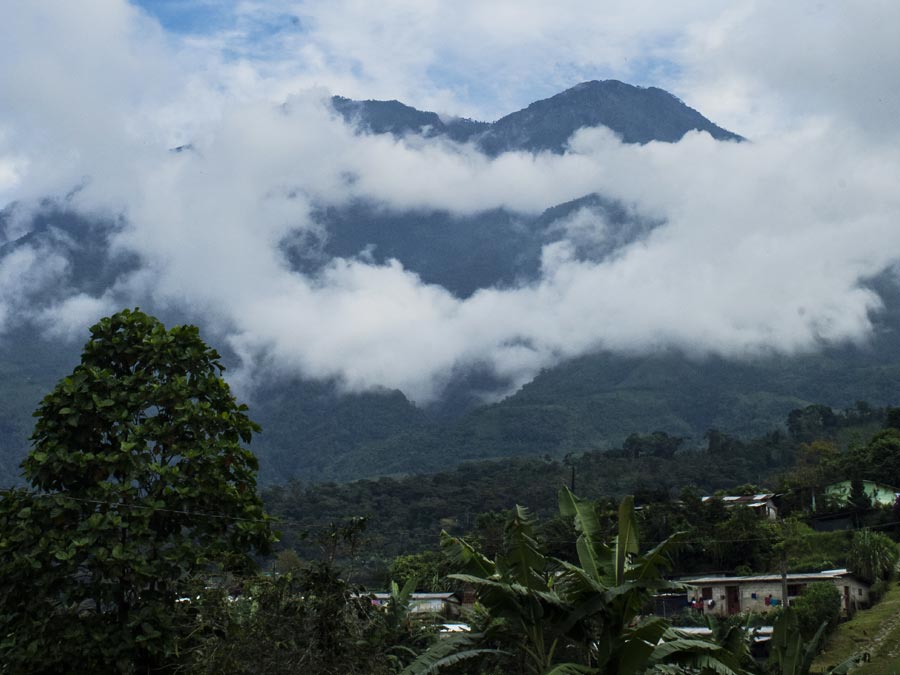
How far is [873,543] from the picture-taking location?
37812mm

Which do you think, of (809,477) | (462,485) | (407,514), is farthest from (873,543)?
(462,485)

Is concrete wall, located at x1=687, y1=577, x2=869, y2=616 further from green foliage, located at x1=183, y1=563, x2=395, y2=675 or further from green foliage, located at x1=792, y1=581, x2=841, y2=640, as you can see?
green foliage, located at x1=183, y1=563, x2=395, y2=675

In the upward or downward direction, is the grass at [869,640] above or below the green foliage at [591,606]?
below

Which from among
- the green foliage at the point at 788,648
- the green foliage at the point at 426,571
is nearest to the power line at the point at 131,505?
the green foliage at the point at 788,648

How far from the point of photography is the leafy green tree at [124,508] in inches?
617

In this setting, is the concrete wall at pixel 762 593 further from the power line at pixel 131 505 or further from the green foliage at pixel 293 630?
the green foliage at pixel 293 630

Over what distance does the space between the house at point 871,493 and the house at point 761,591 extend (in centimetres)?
1377

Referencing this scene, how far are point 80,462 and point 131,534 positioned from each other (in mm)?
1451

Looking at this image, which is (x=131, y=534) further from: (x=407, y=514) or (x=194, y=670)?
Result: (x=407, y=514)

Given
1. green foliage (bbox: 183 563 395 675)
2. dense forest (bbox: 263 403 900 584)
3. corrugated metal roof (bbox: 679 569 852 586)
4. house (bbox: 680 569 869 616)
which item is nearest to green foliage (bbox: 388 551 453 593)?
dense forest (bbox: 263 403 900 584)

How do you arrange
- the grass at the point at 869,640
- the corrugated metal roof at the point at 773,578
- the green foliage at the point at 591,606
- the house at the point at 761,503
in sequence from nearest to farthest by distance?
the green foliage at the point at 591,606
the grass at the point at 869,640
the corrugated metal roof at the point at 773,578
the house at the point at 761,503


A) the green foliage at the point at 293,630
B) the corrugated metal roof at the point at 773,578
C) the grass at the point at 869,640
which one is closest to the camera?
the green foliage at the point at 293,630

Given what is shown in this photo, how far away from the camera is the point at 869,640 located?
30672mm

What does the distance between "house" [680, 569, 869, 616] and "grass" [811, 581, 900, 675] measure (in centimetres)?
76
